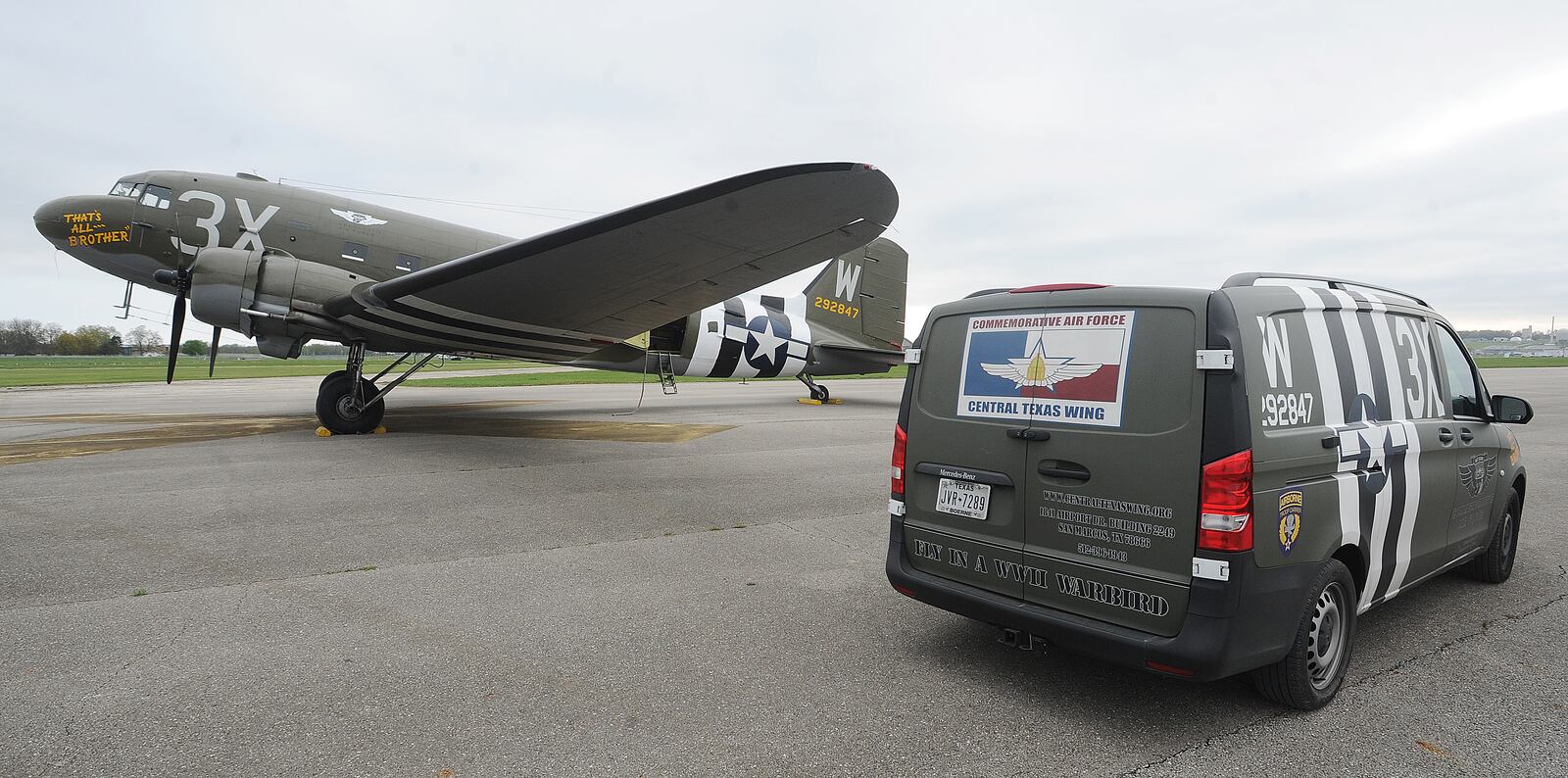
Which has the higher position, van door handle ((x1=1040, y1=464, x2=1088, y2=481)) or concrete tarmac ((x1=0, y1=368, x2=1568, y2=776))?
van door handle ((x1=1040, y1=464, x2=1088, y2=481))

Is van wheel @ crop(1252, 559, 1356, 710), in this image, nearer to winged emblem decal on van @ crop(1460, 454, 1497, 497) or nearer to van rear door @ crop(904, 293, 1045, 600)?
van rear door @ crop(904, 293, 1045, 600)

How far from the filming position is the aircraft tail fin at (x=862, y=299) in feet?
64.7

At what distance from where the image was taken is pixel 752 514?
6977 mm

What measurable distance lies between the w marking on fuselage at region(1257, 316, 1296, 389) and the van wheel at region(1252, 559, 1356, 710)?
856mm

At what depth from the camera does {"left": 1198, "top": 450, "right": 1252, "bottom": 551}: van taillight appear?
9.16ft

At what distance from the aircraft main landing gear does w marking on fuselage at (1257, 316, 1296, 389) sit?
11660 millimetres

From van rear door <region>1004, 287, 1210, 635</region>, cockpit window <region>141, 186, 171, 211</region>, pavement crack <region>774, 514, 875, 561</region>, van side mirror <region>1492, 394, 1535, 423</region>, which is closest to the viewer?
van rear door <region>1004, 287, 1210, 635</region>

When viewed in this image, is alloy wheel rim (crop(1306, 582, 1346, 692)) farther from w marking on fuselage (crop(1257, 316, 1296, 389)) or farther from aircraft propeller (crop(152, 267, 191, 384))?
aircraft propeller (crop(152, 267, 191, 384))

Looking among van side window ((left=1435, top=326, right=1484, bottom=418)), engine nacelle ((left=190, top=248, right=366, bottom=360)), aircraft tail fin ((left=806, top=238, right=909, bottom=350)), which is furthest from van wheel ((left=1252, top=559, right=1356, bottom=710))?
aircraft tail fin ((left=806, top=238, right=909, bottom=350))

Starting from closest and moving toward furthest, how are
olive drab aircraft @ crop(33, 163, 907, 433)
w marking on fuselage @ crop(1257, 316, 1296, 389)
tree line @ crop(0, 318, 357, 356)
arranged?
w marking on fuselage @ crop(1257, 316, 1296, 389), olive drab aircraft @ crop(33, 163, 907, 433), tree line @ crop(0, 318, 357, 356)

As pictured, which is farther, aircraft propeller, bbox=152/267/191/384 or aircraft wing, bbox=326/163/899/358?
aircraft propeller, bbox=152/267/191/384

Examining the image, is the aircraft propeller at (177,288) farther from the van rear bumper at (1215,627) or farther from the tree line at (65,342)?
the tree line at (65,342)

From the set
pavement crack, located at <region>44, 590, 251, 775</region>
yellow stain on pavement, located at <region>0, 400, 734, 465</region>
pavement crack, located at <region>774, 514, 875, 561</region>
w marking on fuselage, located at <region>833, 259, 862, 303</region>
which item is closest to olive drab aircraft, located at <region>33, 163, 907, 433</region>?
yellow stain on pavement, located at <region>0, 400, 734, 465</region>

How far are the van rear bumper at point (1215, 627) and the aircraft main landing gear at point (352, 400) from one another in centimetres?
1113
